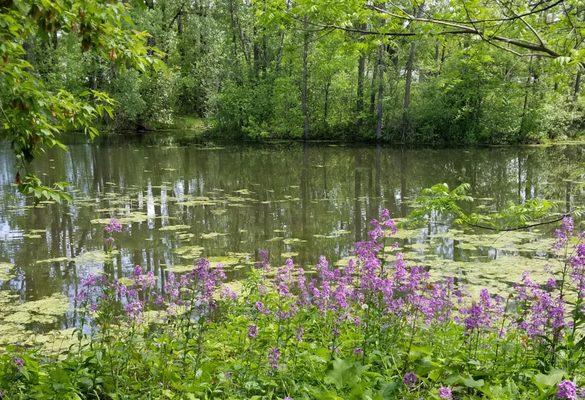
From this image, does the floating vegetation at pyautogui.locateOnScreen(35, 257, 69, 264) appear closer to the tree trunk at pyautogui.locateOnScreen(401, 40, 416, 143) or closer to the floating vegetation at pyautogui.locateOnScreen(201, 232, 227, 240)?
the floating vegetation at pyautogui.locateOnScreen(201, 232, 227, 240)

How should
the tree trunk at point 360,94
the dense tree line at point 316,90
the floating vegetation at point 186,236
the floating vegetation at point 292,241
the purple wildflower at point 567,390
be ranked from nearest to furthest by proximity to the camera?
the purple wildflower at point 567,390 → the floating vegetation at point 292,241 → the floating vegetation at point 186,236 → the dense tree line at point 316,90 → the tree trunk at point 360,94

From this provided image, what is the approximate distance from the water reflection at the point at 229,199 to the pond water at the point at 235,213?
0.12 feet

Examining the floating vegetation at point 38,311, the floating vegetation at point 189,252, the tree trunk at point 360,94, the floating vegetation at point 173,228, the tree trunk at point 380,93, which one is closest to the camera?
the floating vegetation at point 38,311

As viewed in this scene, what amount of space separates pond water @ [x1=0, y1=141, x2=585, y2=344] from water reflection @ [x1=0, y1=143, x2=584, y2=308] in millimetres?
38

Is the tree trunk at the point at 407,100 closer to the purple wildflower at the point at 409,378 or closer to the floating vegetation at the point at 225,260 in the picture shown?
the floating vegetation at the point at 225,260

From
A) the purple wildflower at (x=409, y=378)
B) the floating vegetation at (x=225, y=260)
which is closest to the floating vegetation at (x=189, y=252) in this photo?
the floating vegetation at (x=225, y=260)

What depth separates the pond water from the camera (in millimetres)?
7918

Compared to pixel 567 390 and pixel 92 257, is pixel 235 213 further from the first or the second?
pixel 567 390

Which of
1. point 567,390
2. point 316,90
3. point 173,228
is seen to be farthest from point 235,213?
point 316,90

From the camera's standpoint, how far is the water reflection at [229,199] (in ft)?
28.9

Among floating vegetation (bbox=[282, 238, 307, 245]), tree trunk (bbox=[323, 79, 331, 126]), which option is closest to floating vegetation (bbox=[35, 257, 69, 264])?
floating vegetation (bbox=[282, 238, 307, 245])

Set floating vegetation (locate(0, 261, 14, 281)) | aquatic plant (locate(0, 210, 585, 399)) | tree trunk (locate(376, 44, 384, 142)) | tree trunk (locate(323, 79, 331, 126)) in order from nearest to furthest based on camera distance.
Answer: aquatic plant (locate(0, 210, 585, 399)) < floating vegetation (locate(0, 261, 14, 281)) < tree trunk (locate(376, 44, 384, 142)) < tree trunk (locate(323, 79, 331, 126))

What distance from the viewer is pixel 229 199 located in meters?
13.7

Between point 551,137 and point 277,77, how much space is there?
17473mm
